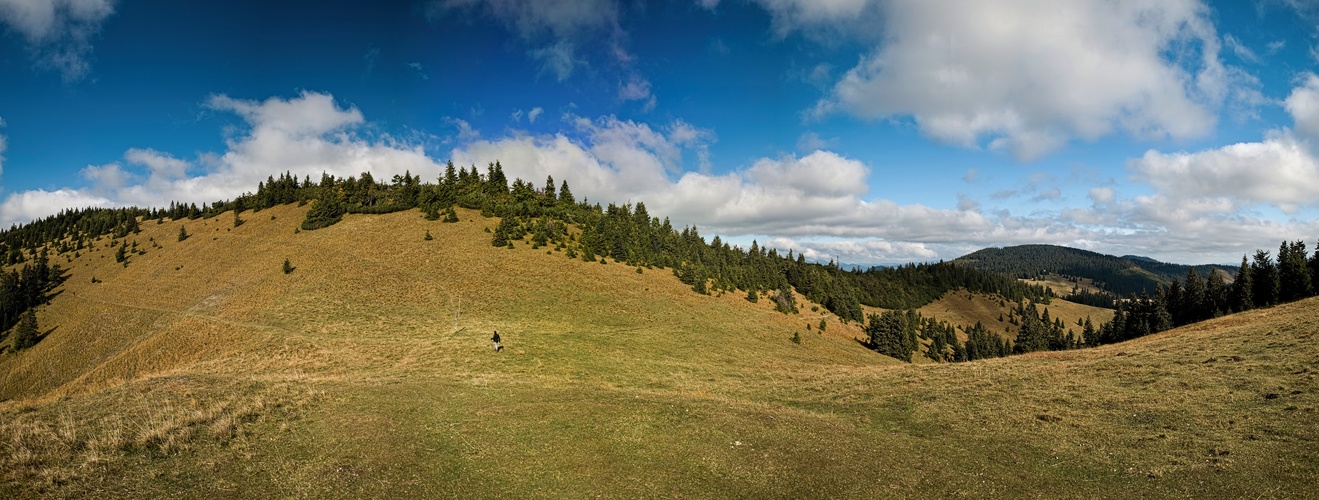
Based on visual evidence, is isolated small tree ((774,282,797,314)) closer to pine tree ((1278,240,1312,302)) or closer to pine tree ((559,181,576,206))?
pine tree ((559,181,576,206))

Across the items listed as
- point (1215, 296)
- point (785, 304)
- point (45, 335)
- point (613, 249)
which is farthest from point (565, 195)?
point (1215, 296)

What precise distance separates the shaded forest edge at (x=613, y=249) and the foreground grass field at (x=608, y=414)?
109 ft

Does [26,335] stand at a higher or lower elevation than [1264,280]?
lower

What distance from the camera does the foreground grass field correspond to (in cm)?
1348

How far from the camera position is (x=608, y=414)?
21.4m

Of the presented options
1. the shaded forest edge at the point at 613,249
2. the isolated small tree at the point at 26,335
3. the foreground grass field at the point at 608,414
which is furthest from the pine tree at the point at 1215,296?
the isolated small tree at the point at 26,335

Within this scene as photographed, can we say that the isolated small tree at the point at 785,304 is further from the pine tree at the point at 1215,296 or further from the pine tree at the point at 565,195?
the pine tree at the point at 1215,296

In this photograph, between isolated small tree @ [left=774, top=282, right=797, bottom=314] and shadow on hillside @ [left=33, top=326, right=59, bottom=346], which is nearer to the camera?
shadow on hillside @ [left=33, top=326, right=59, bottom=346]

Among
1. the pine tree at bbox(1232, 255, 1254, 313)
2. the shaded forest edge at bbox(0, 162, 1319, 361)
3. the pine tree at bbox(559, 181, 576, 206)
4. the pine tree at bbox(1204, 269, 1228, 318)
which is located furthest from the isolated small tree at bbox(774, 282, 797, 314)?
the pine tree at bbox(1232, 255, 1254, 313)

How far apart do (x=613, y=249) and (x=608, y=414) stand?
6436 centimetres

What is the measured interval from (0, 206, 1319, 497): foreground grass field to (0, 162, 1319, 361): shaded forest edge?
1313 inches

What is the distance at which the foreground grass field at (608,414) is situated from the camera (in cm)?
1348

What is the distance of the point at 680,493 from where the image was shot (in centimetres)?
1348

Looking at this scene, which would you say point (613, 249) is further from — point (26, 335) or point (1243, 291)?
point (1243, 291)
